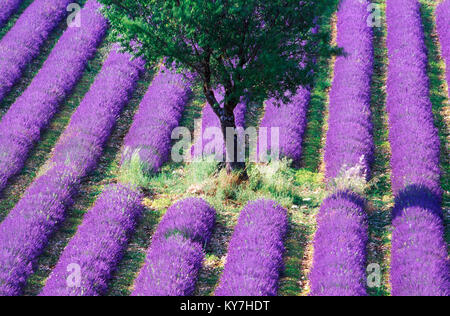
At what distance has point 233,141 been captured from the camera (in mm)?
11461

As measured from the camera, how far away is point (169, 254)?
934 centimetres

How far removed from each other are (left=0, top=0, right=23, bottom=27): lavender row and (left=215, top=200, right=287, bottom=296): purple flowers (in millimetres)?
9921

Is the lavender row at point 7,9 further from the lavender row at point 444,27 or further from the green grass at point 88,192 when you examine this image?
the lavender row at point 444,27

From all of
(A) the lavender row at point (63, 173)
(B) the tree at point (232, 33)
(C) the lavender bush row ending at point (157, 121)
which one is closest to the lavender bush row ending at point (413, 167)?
(B) the tree at point (232, 33)

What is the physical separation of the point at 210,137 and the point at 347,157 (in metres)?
2.70

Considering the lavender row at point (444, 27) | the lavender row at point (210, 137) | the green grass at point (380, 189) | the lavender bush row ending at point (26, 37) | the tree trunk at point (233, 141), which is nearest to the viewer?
the green grass at point (380, 189)

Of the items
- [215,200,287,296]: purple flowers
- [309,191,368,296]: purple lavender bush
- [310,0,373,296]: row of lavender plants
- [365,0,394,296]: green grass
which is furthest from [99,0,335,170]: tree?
[365,0,394,296]: green grass

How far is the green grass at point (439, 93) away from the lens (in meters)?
11.6

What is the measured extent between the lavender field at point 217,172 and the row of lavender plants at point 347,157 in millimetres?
37

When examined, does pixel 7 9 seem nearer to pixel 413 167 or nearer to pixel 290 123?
pixel 290 123

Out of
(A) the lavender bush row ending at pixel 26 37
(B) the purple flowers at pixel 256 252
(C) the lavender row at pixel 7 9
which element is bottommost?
(B) the purple flowers at pixel 256 252

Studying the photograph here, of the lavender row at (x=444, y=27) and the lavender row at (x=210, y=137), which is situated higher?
the lavender row at (x=444, y=27)

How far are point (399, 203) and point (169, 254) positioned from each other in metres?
3.92
